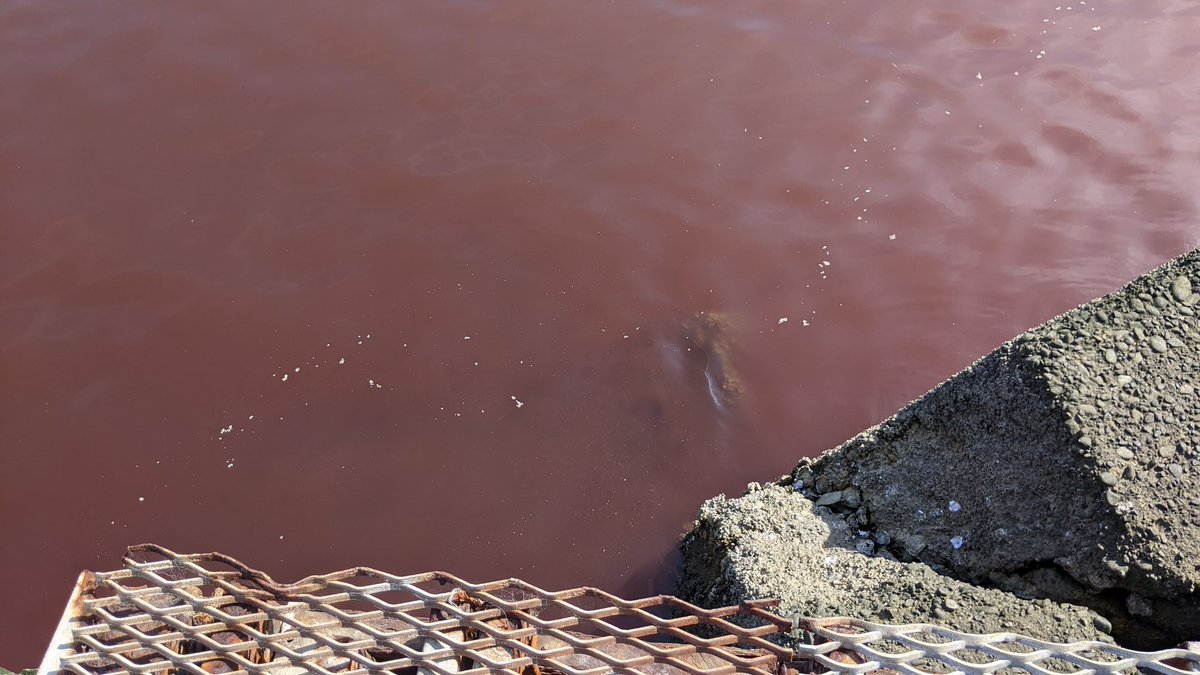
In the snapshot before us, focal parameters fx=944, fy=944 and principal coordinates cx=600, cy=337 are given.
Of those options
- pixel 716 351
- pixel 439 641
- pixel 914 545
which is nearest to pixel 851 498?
pixel 914 545

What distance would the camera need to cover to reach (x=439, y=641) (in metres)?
1.87

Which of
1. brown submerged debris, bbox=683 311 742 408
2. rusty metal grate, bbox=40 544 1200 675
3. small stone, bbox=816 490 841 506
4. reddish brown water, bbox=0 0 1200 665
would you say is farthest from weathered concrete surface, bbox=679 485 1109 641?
brown submerged debris, bbox=683 311 742 408

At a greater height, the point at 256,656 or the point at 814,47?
the point at 814,47

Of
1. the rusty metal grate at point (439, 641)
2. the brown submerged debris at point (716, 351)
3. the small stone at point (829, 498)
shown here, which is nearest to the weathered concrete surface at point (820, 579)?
the small stone at point (829, 498)

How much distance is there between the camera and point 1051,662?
2041 mm

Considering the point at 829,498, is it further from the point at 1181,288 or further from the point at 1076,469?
the point at 1181,288

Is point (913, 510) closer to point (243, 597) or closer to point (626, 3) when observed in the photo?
point (243, 597)

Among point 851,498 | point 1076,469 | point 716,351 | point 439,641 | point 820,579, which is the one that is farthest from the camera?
point 716,351

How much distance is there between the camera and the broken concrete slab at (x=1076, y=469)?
2.26 meters

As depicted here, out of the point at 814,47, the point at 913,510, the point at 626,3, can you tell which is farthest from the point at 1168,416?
the point at 626,3

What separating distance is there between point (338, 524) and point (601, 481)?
96 centimetres

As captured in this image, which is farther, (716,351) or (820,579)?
(716,351)

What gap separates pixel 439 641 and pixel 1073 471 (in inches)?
63.6

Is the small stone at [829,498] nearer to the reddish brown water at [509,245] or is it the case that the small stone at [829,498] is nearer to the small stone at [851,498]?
the small stone at [851,498]
